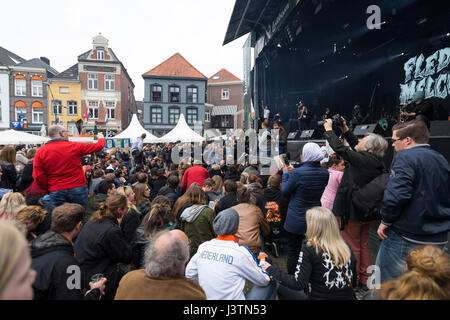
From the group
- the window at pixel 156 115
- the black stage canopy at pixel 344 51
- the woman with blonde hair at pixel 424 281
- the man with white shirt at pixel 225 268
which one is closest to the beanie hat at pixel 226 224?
the man with white shirt at pixel 225 268

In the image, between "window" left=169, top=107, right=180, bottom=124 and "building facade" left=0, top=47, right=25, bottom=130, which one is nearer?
"building facade" left=0, top=47, right=25, bottom=130

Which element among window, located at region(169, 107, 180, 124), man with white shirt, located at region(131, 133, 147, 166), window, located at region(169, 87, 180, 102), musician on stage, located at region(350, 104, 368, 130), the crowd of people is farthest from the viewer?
window, located at region(169, 87, 180, 102)

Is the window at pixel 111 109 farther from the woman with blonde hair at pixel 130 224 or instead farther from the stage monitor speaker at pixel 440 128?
the stage monitor speaker at pixel 440 128

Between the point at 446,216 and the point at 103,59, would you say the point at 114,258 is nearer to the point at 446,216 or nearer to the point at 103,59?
the point at 446,216

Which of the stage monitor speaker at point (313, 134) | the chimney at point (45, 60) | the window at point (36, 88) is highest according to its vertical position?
the chimney at point (45, 60)

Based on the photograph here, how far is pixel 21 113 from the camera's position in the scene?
109 feet

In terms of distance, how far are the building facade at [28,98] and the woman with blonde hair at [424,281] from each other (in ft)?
131

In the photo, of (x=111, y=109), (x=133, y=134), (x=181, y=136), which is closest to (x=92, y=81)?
(x=111, y=109)

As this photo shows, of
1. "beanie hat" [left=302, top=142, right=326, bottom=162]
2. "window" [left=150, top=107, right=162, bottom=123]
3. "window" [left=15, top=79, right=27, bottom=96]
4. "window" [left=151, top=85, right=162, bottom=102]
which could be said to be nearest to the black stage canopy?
"beanie hat" [left=302, top=142, right=326, bottom=162]

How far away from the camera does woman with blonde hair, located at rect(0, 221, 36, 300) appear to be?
854mm

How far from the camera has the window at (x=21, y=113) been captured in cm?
3309

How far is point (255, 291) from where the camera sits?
2.64m

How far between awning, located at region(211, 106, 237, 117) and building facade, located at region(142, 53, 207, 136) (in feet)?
17.8

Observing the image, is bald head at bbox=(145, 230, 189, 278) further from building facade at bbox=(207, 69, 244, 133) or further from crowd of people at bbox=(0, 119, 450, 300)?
building facade at bbox=(207, 69, 244, 133)
